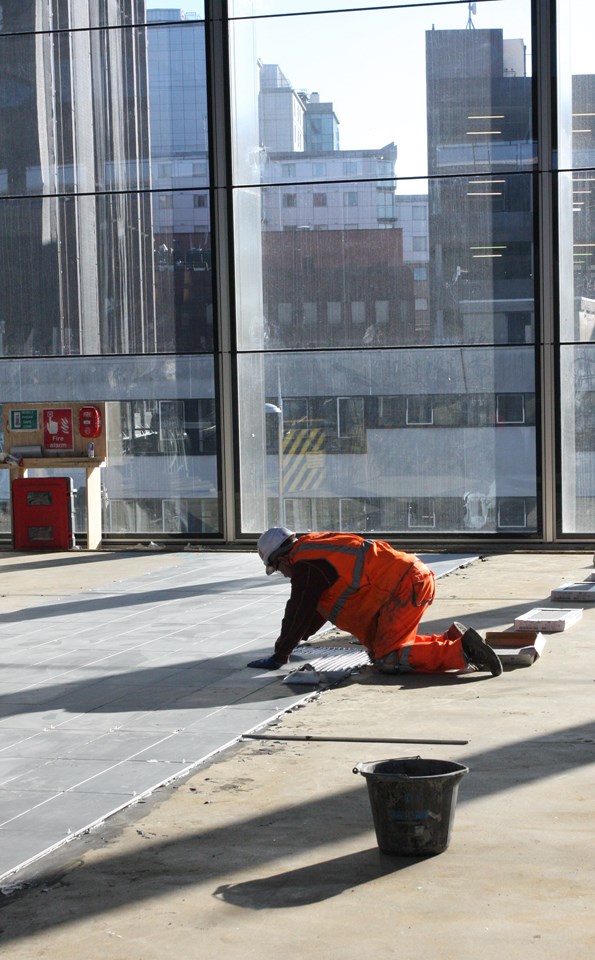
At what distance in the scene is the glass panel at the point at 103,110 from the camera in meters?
14.1

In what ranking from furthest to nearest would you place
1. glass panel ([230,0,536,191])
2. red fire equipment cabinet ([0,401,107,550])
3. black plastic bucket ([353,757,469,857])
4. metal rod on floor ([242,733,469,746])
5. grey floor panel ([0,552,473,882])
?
red fire equipment cabinet ([0,401,107,550])
glass panel ([230,0,536,191])
metal rod on floor ([242,733,469,746])
grey floor panel ([0,552,473,882])
black plastic bucket ([353,757,469,857])

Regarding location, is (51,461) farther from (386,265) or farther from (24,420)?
(386,265)

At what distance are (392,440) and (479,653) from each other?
7.56 meters

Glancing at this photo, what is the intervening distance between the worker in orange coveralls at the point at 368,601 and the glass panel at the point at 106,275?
785cm

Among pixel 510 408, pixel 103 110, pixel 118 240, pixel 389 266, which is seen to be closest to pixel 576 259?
pixel 510 408

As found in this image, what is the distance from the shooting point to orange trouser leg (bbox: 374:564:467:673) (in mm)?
6617

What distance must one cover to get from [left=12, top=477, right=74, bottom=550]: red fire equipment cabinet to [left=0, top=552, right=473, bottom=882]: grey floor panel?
11.2 ft

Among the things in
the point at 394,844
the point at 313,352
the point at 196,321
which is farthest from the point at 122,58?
the point at 394,844

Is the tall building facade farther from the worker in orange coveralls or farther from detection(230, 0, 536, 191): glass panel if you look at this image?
the worker in orange coveralls

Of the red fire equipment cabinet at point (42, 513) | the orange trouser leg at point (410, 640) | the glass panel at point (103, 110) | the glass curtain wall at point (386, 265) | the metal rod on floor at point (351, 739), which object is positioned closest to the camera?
the metal rod on floor at point (351, 739)

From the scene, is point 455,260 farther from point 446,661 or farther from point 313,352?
point 446,661

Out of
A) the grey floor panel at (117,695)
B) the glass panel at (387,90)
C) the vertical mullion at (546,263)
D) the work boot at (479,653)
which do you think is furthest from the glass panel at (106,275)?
the work boot at (479,653)

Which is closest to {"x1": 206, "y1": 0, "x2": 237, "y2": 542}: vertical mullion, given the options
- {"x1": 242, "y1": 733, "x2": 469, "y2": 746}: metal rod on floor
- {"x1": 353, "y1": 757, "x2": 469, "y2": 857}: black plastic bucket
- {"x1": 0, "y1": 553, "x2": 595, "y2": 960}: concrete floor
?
{"x1": 0, "y1": 553, "x2": 595, "y2": 960}: concrete floor

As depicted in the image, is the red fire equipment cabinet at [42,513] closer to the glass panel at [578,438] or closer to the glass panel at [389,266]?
the glass panel at [389,266]
